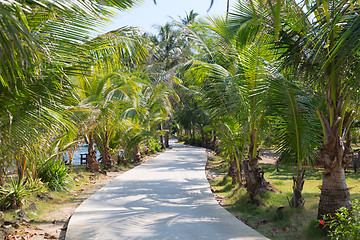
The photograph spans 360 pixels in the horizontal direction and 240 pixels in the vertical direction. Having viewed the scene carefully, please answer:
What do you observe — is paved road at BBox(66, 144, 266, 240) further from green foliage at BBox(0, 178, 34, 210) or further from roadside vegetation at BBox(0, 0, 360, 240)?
green foliage at BBox(0, 178, 34, 210)

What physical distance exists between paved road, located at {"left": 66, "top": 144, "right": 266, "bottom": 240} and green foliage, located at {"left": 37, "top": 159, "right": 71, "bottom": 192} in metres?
1.11

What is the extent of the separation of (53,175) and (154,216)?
3718mm

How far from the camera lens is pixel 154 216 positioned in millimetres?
6258

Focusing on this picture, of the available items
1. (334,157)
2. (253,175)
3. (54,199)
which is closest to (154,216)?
(253,175)

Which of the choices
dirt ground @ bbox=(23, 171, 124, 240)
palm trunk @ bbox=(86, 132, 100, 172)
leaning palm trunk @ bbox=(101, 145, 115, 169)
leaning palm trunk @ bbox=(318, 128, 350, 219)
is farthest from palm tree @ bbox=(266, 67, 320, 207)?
leaning palm trunk @ bbox=(101, 145, 115, 169)

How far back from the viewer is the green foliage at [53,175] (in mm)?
8336


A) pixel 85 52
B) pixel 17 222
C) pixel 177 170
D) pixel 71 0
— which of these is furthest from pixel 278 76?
pixel 177 170

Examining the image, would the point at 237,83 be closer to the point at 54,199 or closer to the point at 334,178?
the point at 334,178

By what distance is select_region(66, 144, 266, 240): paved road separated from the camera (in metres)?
5.13

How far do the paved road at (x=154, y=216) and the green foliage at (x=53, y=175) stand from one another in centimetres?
111

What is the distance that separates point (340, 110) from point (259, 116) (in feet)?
8.70

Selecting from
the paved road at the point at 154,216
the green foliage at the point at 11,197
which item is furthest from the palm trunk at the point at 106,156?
the green foliage at the point at 11,197

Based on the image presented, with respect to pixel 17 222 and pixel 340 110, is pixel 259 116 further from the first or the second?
pixel 17 222

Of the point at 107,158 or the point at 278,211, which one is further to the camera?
the point at 107,158
